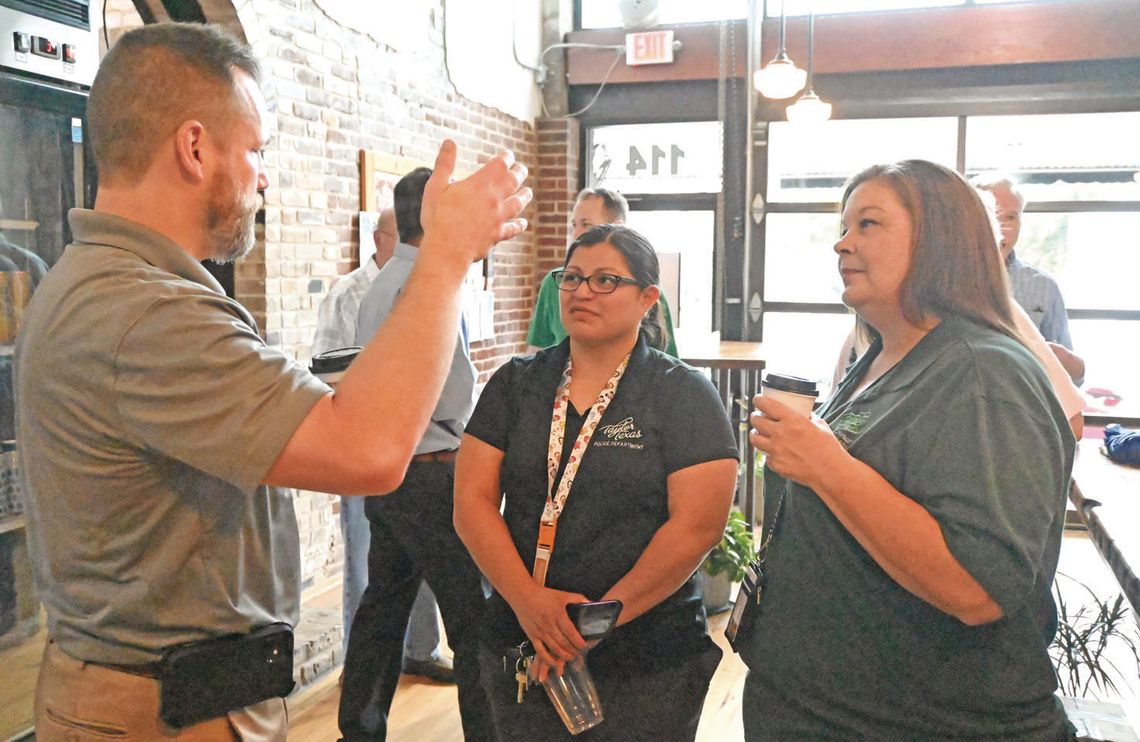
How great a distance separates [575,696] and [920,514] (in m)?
0.85

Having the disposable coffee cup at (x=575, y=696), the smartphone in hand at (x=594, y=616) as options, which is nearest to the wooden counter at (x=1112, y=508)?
the smartphone in hand at (x=594, y=616)

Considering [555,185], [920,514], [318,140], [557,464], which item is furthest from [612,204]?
[555,185]

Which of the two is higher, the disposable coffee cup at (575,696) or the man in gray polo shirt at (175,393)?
the man in gray polo shirt at (175,393)

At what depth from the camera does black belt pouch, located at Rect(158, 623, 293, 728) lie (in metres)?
1.16

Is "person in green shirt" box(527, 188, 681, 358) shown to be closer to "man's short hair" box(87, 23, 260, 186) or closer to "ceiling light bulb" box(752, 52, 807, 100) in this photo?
"ceiling light bulb" box(752, 52, 807, 100)

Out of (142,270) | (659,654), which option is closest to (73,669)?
(142,270)

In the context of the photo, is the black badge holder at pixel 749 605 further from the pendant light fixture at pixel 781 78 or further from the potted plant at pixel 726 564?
the pendant light fixture at pixel 781 78

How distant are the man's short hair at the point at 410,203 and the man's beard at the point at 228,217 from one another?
1.42 metres

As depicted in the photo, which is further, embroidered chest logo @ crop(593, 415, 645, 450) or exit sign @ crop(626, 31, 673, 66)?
exit sign @ crop(626, 31, 673, 66)

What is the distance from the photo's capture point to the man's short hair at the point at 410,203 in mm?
A: 2667

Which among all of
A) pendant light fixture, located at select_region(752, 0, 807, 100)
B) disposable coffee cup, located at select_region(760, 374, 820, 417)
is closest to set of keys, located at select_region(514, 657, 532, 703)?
disposable coffee cup, located at select_region(760, 374, 820, 417)

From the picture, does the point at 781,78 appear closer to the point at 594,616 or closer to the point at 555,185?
the point at 555,185

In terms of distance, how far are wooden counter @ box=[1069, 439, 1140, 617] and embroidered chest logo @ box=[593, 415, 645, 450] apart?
2.91 feet

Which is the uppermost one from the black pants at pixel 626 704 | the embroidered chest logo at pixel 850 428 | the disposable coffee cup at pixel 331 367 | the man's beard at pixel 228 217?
the man's beard at pixel 228 217
